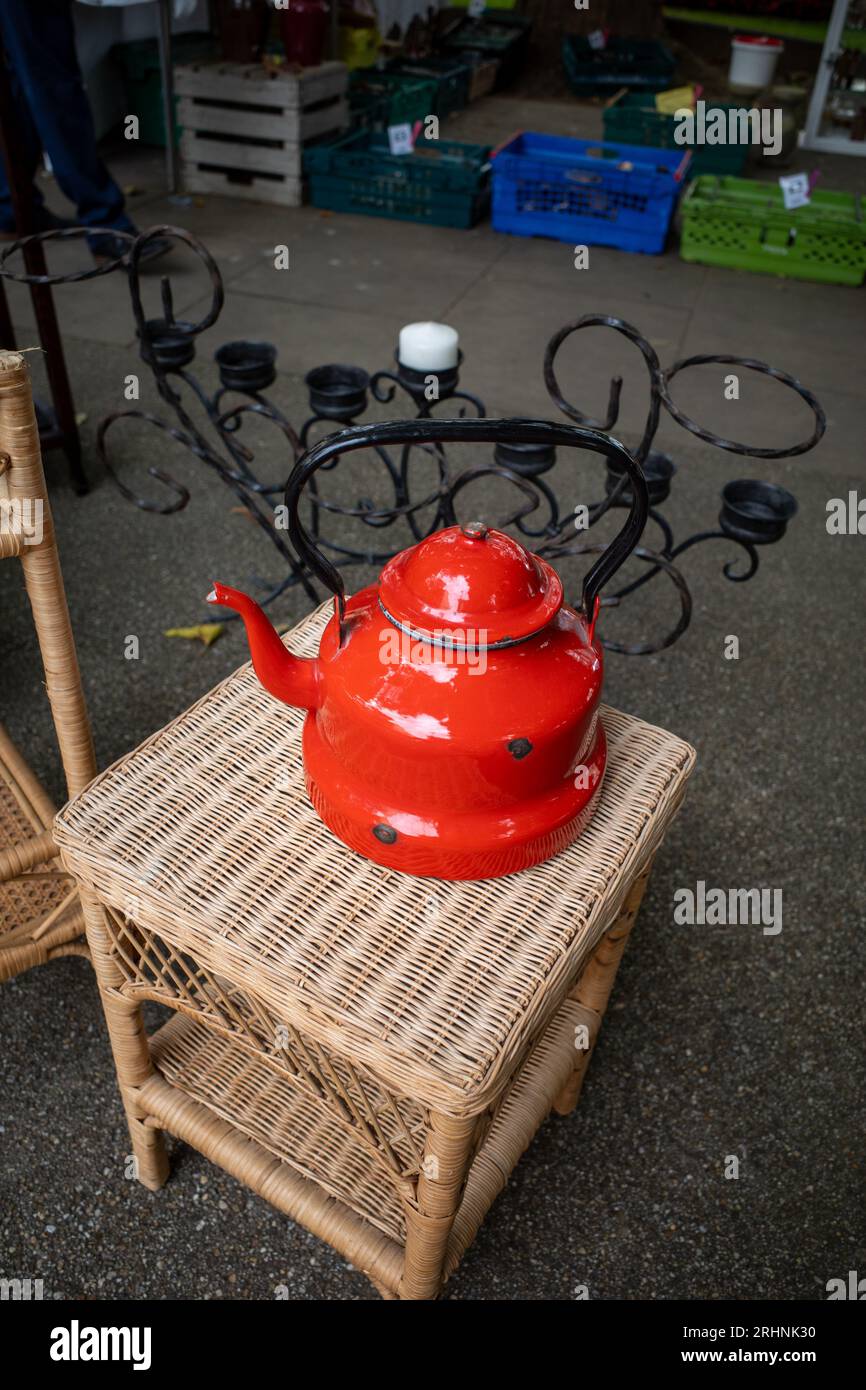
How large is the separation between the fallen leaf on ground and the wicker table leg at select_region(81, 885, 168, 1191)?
1.06m

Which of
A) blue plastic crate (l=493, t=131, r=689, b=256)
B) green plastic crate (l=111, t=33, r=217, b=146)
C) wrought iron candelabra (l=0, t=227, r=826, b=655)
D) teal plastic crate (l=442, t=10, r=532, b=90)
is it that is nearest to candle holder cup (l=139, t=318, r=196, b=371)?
wrought iron candelabra (l=0, t=227, r=826, b=655)

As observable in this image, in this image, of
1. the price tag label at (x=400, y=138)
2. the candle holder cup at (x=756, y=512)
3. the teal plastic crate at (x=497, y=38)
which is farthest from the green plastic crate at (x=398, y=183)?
the candle holder cup at (x=756, y=512)

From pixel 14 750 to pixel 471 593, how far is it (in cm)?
92

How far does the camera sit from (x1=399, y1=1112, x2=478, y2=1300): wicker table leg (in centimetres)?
84

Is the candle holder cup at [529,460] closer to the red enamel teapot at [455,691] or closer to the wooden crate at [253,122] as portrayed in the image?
the red enamel teapot at [455,691]

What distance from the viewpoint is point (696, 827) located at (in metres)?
1.80

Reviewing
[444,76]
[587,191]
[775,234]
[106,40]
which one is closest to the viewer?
[775,234]

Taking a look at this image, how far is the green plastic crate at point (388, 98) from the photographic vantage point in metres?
5.03

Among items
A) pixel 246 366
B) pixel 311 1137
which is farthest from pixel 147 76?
pixel 311 1137

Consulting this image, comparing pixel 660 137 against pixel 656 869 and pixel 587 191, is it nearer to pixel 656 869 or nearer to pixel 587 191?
pixel 587 191

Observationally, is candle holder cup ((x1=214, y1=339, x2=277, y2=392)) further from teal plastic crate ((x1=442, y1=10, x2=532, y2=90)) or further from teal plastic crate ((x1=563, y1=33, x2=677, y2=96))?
teal plastic crate ((x1=442, y1=10, x2=532, y2=90))

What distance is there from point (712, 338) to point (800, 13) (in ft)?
Result: 20.0

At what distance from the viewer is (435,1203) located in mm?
929
